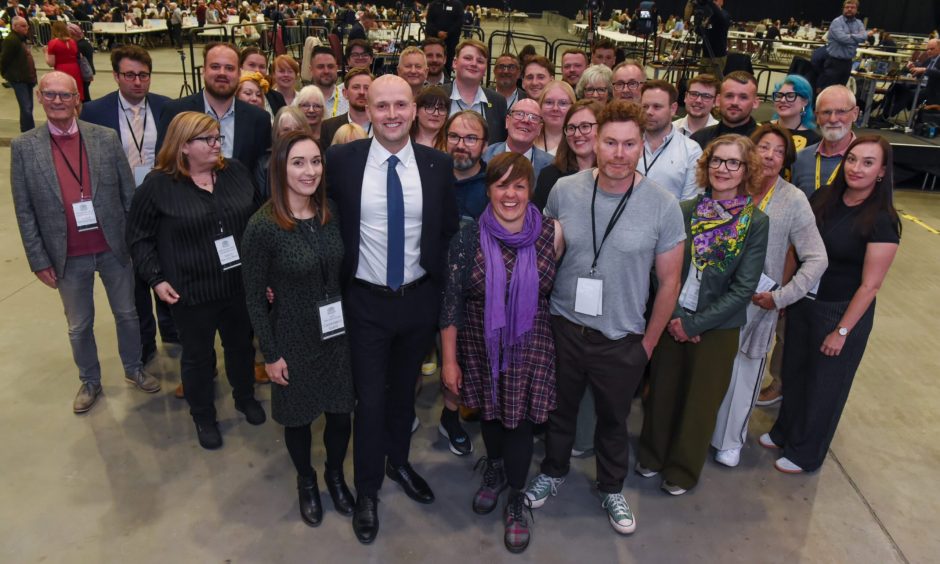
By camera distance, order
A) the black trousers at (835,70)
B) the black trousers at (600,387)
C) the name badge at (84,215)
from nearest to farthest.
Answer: the black trousers at (600,387) → the name badge at (84,215) → the black trousers at (835,70)

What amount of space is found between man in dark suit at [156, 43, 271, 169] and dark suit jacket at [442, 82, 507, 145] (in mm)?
1262

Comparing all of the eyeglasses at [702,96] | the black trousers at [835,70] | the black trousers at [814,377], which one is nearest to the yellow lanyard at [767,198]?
the black trousers at [814,377]

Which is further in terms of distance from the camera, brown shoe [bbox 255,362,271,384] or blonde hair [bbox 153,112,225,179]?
brown shoe [bbox 255,362,271,384]

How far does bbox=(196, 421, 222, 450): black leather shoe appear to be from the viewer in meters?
3.19

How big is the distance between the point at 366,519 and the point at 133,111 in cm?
272

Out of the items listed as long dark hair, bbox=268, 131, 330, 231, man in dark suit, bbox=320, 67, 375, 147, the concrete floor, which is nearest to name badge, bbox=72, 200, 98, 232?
the concrete floor

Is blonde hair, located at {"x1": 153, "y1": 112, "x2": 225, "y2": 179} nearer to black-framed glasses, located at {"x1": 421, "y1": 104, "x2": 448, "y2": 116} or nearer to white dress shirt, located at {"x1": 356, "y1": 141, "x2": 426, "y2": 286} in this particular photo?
white dress shirt, located at {"x1": 356, "y1": 141, "x2": 426, "y2": 286}

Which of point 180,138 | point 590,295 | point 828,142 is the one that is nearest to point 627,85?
point 828,142

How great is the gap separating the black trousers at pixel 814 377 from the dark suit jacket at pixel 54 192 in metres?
3.45

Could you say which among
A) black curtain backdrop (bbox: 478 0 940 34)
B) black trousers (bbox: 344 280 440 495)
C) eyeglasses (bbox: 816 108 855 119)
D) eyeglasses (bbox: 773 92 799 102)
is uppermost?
black curtain backdrop (bbox: 478 0 940 34)

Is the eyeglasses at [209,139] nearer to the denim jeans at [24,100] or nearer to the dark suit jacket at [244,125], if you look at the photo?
the dark suit jacket at [244,125]

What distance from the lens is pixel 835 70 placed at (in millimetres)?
8625

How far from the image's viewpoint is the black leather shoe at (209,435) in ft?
10.5

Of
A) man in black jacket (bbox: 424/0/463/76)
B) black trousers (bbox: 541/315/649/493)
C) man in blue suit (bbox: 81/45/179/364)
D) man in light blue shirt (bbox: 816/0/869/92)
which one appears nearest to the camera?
black trousers (bbox: 541/315/649/493)
